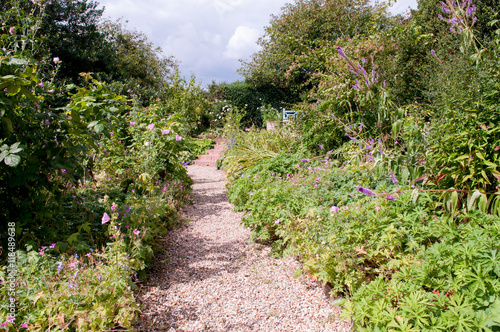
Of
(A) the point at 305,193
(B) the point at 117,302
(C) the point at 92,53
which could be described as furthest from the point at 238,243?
(C) the point at 92,53

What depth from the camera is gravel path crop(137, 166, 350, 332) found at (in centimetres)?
210

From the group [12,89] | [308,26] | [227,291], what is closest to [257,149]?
[227,291]

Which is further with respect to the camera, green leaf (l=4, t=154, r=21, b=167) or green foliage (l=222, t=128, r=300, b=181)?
green foliage (l=222, t=128, r=300, b=181)

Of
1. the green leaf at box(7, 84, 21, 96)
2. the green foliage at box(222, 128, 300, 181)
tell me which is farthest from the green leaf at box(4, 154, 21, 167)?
the green foliage at box(222, 128, 300, 181)

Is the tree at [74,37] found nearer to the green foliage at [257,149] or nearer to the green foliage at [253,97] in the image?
the green foliage at [253,97]

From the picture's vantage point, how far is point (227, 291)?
99.2 inches

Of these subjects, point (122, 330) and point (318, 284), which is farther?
point (318, 284)

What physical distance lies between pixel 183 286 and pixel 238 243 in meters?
1.03

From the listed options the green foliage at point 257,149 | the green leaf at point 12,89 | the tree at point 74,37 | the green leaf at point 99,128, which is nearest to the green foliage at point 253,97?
the tree at point 74,37

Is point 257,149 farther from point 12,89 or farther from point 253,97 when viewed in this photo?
point 253,97

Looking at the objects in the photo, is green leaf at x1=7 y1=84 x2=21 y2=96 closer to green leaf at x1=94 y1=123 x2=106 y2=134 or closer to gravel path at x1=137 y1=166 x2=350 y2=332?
green leaf at x1=94 y1=123 x2=106 y2=134

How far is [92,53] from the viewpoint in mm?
10734

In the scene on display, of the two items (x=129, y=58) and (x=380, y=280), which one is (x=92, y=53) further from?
(x=380, y=280)

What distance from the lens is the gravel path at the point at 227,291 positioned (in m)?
2.10
